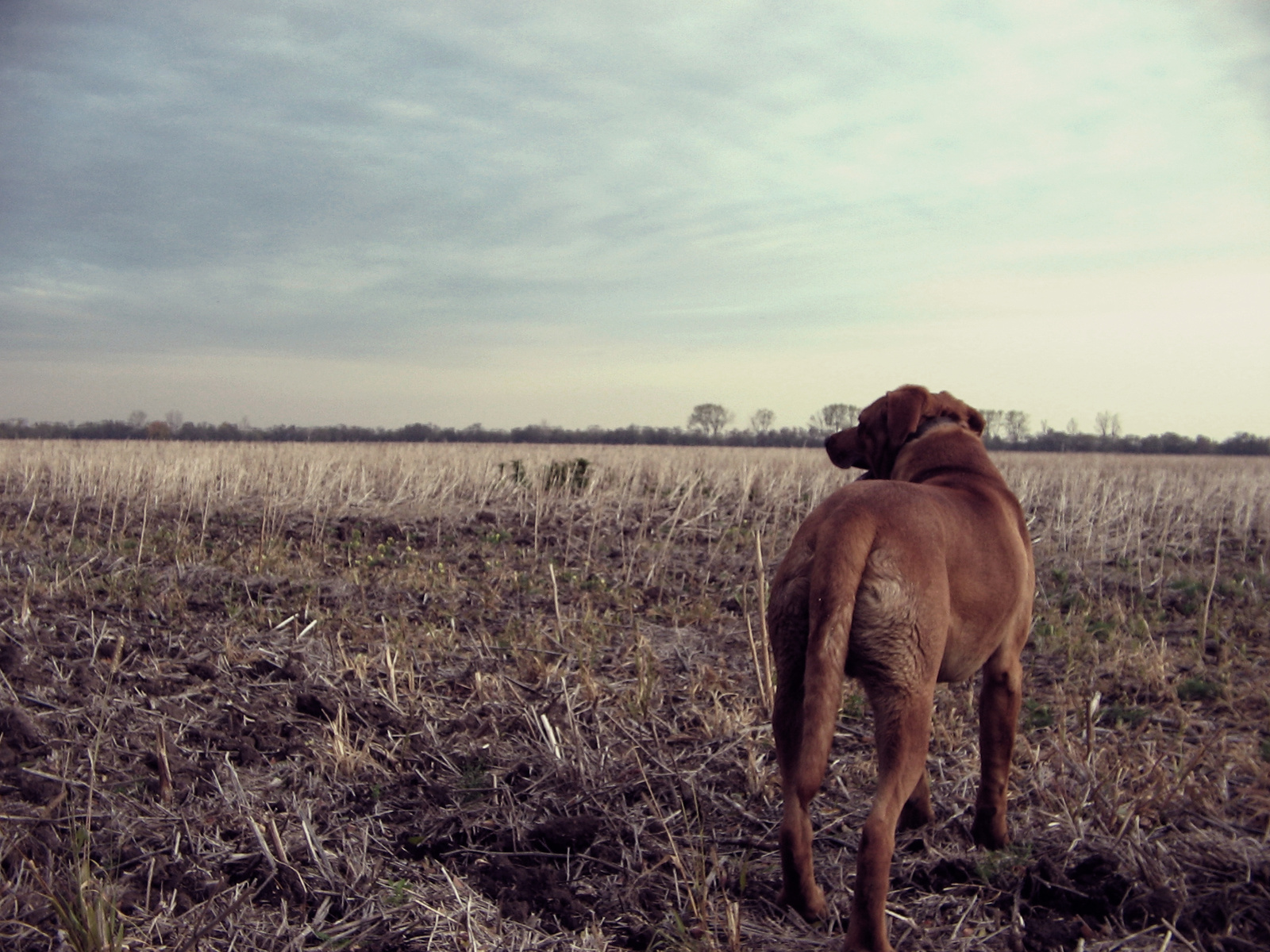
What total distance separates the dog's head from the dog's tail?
1.15 m

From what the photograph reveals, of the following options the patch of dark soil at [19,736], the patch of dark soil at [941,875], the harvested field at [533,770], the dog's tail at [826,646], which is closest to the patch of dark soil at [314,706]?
the harvested field at [533,770]

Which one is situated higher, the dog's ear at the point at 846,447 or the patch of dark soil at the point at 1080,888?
the dog's ear at the point at 846,447

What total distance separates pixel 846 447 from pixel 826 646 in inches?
62.4

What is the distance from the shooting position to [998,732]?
9.86ft

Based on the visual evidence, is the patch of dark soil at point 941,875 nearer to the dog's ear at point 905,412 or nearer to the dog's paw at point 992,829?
the dog's paw at point 992,829

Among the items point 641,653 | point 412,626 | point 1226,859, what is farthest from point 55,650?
point 1226,859

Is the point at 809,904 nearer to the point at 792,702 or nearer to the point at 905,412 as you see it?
the point at 792,702

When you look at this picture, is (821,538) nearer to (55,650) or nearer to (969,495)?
(969,495)

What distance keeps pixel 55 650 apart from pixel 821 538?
4.60 m

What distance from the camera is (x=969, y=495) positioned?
2.96 metres

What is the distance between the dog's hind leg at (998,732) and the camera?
301 centimetres

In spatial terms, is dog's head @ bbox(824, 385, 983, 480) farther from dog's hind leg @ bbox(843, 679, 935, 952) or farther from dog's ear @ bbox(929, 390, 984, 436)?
dog's hind leg @ bbox(843, 679, 935, 952)

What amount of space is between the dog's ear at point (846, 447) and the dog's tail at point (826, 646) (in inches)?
54.3

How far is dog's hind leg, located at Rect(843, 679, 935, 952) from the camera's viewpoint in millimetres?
2254
